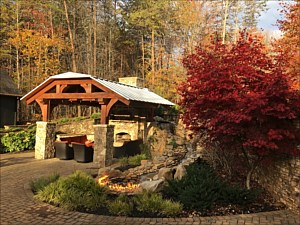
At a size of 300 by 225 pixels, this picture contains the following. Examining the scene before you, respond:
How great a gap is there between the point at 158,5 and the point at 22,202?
21.2 m

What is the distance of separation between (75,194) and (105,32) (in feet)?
72.0

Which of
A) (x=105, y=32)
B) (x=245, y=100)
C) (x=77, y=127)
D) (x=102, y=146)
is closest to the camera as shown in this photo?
(x=245, y=100)

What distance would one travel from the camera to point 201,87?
5684 mm

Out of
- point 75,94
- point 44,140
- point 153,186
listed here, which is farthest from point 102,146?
point 153,186

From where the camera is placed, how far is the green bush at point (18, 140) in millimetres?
13305

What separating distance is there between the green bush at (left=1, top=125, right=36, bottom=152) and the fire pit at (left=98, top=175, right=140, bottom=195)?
8.01 meters

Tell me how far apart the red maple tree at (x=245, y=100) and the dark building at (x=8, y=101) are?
15.4 m

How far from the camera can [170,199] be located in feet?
17.9

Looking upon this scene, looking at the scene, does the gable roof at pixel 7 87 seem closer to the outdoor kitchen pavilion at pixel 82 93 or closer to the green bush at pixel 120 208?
the outdoor kitchen pavilion at pixel 82 93

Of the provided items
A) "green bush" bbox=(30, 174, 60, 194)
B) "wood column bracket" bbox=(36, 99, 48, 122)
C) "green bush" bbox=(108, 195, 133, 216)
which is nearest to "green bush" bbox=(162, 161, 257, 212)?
"green bush" bbox=(108, 195, 133, 216)

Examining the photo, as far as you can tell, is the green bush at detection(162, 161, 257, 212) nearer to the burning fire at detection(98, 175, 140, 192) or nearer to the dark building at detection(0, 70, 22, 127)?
the burning fire at detection(98, 175, 140, 192)

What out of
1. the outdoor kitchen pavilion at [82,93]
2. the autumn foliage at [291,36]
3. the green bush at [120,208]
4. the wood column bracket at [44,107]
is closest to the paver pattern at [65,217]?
the green bush at [120,208]

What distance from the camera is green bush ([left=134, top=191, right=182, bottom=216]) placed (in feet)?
16.2

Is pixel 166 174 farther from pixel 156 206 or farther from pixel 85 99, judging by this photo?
pixel 85 99
